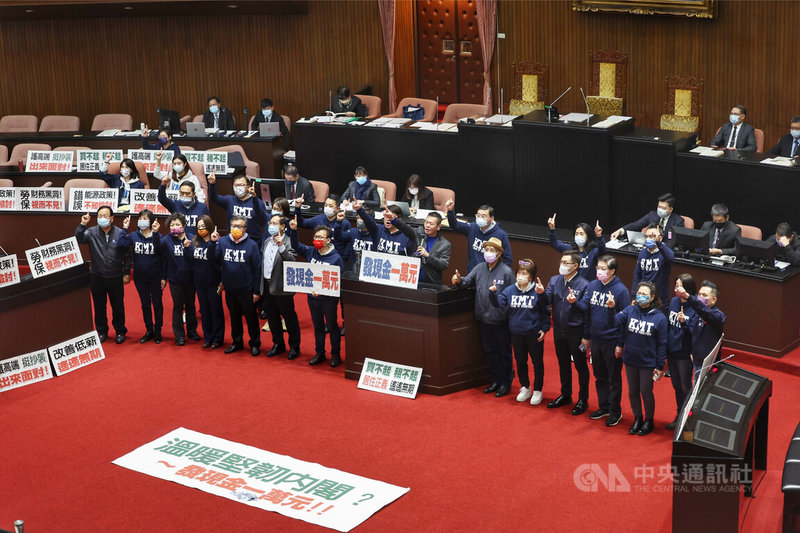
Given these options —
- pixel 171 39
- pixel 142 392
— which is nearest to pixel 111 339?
pixel 142 392

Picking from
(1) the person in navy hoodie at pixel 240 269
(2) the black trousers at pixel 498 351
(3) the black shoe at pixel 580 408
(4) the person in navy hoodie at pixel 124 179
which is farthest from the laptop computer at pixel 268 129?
(3) the black shoe at pixel 580 408

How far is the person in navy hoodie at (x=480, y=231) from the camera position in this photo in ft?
33.3

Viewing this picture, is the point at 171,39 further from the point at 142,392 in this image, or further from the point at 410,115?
the point at 142,392

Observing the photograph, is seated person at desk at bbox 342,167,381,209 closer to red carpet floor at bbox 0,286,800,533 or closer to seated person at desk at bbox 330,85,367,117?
red carpet floor at bbox 0,286,800,533

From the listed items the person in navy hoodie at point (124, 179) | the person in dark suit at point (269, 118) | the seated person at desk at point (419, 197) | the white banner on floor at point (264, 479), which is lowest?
the white banner on floor at point (264, 479)

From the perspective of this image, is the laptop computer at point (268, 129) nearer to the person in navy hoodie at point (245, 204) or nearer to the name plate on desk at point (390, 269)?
the person in navy hoodie at point (245, 204)

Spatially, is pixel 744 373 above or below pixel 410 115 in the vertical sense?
Answer: below

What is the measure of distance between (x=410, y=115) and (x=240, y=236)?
212 inches

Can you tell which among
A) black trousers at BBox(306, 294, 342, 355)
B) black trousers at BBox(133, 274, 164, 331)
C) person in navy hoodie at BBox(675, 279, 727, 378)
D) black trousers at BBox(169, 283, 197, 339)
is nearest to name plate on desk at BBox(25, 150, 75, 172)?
black trousers at BBox(133, 274, 164, 331)

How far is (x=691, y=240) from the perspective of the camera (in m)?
10.4

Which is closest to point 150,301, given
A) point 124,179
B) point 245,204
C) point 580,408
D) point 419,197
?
point 245,204

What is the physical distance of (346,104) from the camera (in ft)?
50.6

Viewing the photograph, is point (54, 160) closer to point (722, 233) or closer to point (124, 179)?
point (124, 179)

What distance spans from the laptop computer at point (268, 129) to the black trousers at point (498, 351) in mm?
6382
